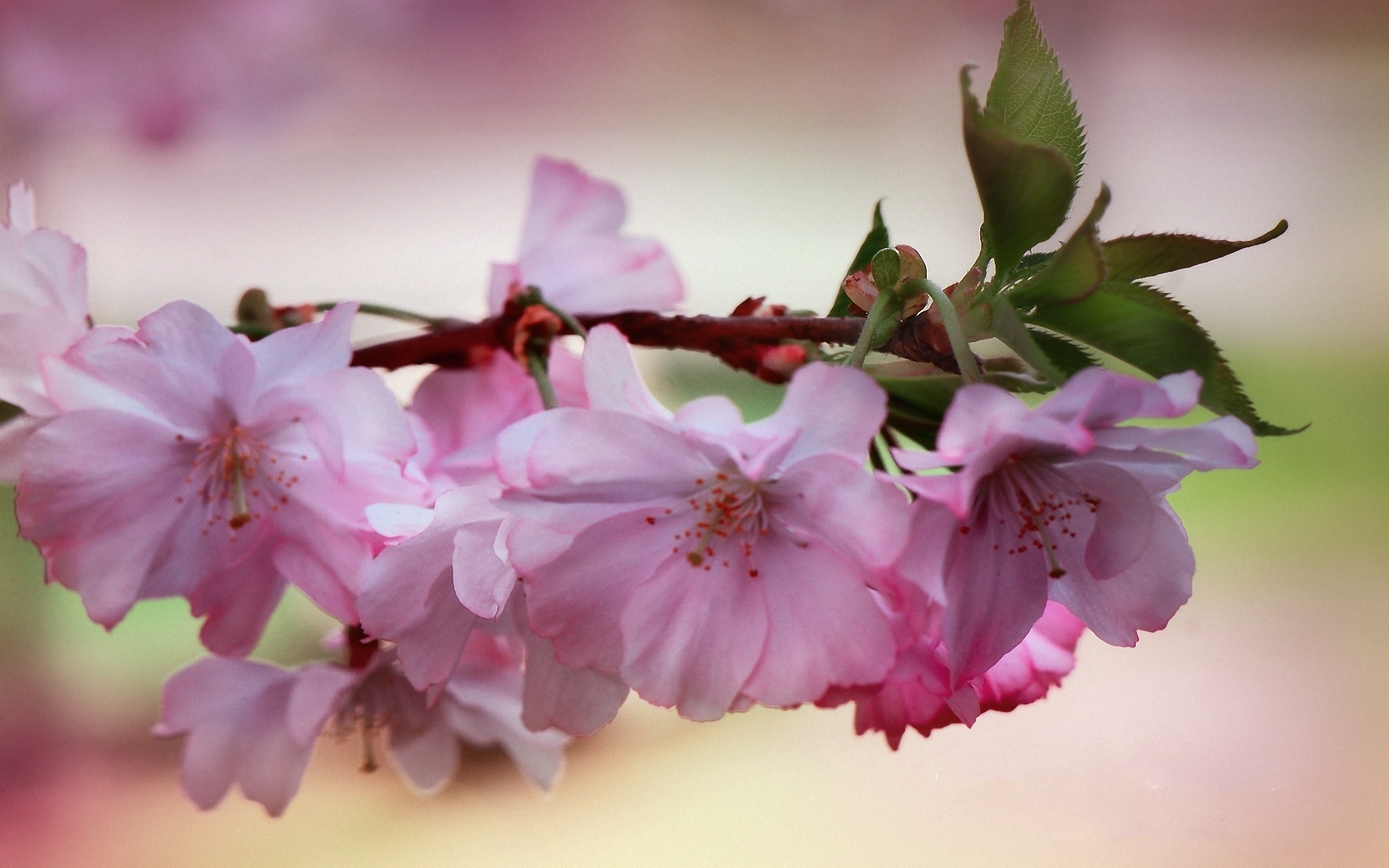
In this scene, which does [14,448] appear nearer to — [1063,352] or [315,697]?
[315,697]

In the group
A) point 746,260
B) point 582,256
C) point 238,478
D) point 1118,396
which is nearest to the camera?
point 1118,396

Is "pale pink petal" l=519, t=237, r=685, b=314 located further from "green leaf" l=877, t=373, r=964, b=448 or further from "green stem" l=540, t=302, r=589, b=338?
"green leaf" l=877, t=373, r=964, b=448

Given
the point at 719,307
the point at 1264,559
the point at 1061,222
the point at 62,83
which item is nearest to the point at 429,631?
Answer: the point at 1061,222

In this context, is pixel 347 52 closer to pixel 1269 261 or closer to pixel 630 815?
pixel 630 815

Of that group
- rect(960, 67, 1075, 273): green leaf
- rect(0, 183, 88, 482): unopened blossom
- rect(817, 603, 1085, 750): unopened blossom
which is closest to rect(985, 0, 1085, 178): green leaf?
rect(960, 67, 1075, 273): green leaf

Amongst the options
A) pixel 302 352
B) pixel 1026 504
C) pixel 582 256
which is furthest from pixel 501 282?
pixel 1026 504

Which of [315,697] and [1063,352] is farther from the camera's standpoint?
[315,697]
